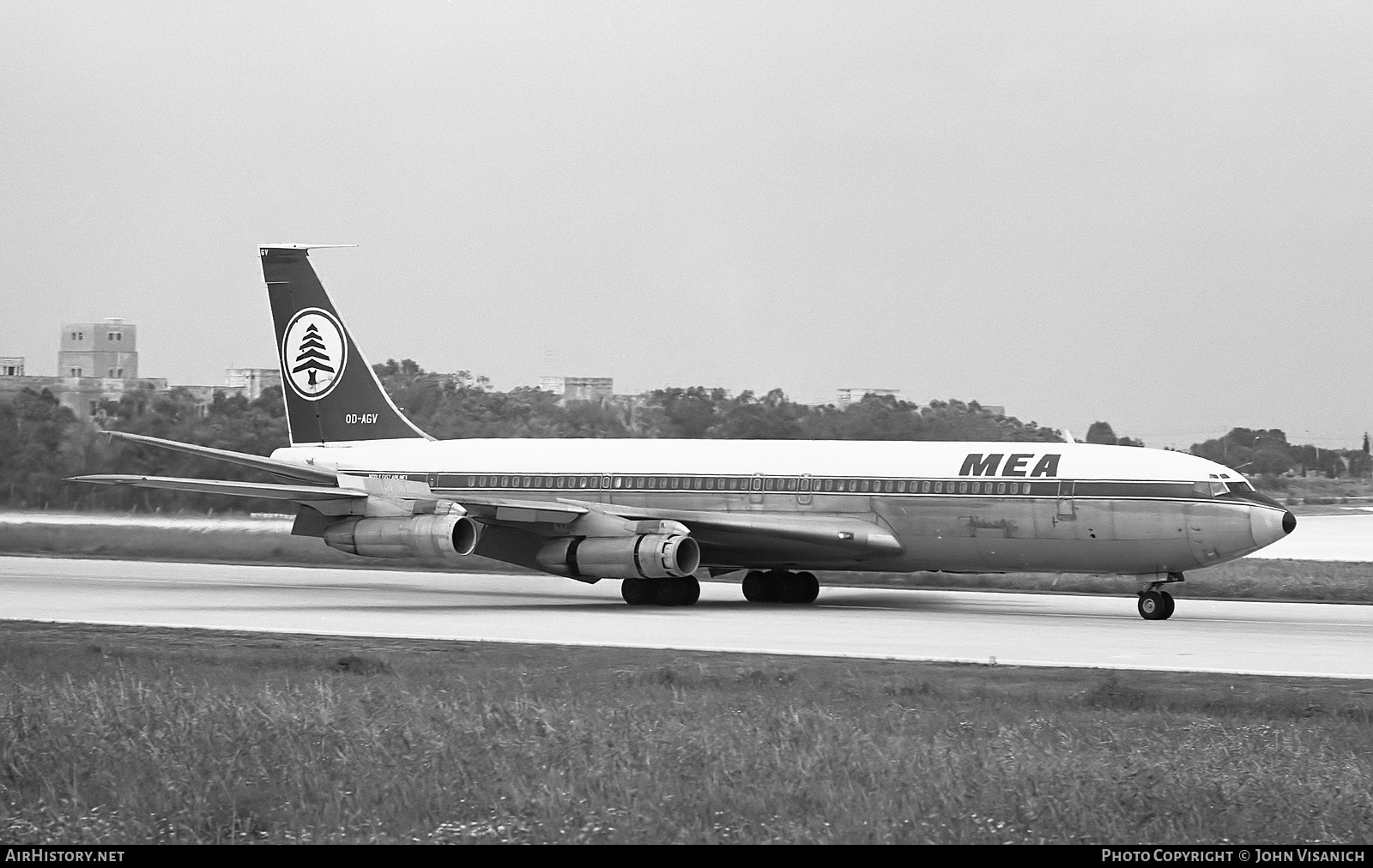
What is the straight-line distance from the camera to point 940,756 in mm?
12281

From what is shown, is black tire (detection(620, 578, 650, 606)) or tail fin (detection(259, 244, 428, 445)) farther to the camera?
tail fin (detection(259, 244, 428, 445))

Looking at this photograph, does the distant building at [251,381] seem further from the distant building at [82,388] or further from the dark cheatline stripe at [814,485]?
the dark cheatline stripe at [814,485]

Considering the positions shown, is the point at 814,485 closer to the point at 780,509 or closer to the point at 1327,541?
the point at 780,509

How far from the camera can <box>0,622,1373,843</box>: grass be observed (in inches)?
410

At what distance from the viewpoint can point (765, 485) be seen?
3166cm

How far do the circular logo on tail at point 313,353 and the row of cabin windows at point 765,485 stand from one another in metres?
4.68

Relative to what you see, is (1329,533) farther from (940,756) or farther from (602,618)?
(940,756)

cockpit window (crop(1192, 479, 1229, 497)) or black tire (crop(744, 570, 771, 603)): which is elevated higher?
cockpit window (crop(1192, 479, 1229, 497))

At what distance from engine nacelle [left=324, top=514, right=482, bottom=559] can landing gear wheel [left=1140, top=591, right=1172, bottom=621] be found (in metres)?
11.7

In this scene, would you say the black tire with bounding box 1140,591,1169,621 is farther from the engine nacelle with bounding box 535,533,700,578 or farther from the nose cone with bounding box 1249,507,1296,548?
the engine nacelle with bounding box 535,533,700,578

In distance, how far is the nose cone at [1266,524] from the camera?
27.3m

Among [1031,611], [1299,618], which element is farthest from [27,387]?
[1299,618]

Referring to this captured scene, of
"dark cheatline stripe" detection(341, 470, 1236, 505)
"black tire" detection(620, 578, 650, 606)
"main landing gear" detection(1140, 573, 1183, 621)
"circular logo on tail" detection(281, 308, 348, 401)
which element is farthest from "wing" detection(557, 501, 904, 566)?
"circular logo on tail" detection(281, 308, 348, 401)

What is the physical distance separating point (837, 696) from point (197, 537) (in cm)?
3101
